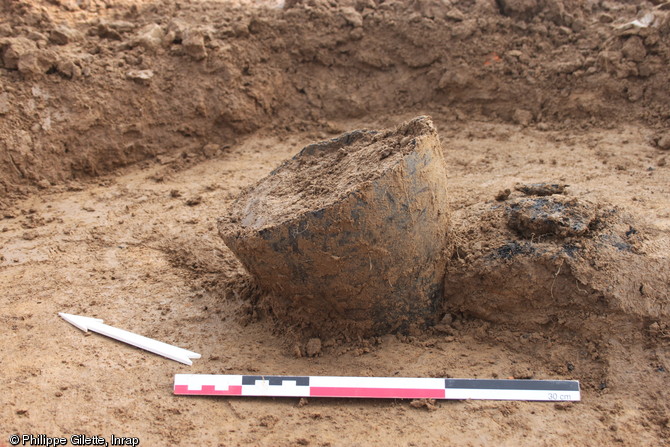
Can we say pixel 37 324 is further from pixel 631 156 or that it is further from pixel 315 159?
pixel 631 156

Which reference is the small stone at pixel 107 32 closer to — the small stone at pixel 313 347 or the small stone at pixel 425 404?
A: the small stone at pixel 313 347

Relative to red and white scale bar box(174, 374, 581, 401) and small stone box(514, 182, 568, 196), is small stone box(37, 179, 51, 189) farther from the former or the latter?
small stone box(514, 182, 568, 196)

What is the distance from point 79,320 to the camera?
308 centimetres

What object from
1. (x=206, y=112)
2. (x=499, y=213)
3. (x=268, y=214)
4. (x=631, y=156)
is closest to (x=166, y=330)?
(x=268, y=214)

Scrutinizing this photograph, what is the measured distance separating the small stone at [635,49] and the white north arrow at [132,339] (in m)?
4.04

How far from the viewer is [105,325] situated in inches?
121

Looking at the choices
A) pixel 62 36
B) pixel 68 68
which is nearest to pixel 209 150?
pixel 68 68

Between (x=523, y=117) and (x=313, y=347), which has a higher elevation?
(x=523, y=117)

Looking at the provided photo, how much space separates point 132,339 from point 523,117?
3620 mm

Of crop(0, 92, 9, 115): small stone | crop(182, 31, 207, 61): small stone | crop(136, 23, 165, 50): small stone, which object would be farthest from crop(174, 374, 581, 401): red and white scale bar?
crop(136, 23, 165, 50): small stone

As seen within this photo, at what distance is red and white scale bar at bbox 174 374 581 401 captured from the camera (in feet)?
8.22

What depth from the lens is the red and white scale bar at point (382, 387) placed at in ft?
8.22

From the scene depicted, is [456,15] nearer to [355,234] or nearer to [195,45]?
[195,45]

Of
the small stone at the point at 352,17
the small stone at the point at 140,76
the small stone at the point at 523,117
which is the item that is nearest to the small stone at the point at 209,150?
the small stone at the point at 140,76
